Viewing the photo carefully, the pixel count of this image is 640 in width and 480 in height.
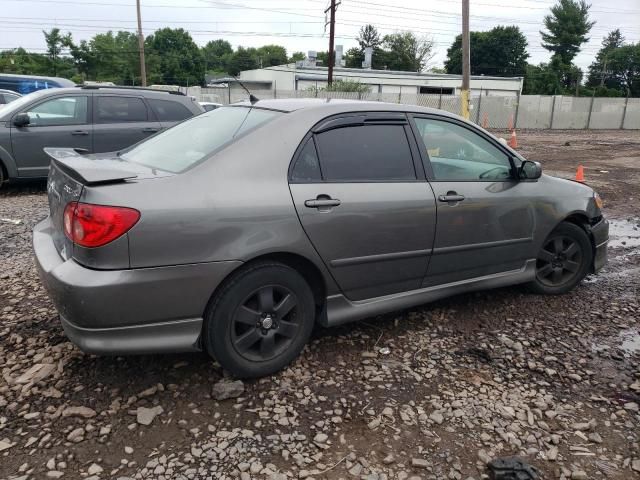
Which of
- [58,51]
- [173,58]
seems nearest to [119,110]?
[58,51]

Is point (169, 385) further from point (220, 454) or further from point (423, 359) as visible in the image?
point (423, 359)

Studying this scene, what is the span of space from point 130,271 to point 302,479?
124cm

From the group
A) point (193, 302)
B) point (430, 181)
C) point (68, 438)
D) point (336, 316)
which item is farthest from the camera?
point (430, 181)

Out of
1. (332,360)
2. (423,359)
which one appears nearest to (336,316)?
(332,360)

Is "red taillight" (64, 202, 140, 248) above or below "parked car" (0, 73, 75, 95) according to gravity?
below

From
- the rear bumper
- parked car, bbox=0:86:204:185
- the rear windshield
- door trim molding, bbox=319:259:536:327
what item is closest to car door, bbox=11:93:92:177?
parked car, bbox=0:86:204:185

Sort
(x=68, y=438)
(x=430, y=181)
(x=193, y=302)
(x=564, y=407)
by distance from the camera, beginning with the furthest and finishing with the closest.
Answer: (x=430, y=181), (x=564, y=407), (x=193, y=302), (x=68, y=438)

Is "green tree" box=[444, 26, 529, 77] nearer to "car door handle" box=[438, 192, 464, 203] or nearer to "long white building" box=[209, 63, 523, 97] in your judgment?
"long white building" box=[209, 63, 523, 97]

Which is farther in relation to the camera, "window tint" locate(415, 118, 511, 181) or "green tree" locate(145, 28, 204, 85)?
"green tree" locate(145, 28, 204, 85)

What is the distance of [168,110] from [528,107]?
28109 mm

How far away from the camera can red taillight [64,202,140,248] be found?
2.51m

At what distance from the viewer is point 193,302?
8.90 ft

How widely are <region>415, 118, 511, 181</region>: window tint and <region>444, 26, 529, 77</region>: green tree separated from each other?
7882cm

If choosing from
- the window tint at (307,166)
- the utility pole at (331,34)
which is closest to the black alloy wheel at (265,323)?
the window tint at (307,166)
